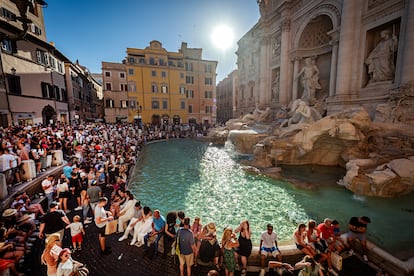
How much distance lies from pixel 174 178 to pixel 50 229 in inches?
253

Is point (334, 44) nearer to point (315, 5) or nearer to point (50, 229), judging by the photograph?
point (315, 5)

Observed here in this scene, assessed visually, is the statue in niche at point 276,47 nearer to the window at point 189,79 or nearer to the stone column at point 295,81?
the stone column at point 295,81

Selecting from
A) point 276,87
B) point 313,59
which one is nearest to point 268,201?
point 313,59

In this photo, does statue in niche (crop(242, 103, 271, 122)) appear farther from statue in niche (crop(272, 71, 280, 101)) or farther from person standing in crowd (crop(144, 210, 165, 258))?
person standing in crowd (crop(144, 210, 165, 258))

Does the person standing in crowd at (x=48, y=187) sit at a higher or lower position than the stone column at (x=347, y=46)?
lower

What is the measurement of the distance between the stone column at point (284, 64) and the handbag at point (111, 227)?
1869 cm

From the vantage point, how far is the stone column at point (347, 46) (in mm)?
12047

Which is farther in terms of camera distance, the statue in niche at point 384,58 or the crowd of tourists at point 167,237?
the statue in niche at point 384,58

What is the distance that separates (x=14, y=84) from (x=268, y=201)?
21.0 metres

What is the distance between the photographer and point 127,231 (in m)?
4.49

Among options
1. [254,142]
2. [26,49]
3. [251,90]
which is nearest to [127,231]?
[254,142]

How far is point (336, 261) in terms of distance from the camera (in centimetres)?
345

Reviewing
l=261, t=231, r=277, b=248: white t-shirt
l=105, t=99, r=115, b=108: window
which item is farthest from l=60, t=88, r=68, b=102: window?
l=261, t=231, r=277, b=248: white t-shirt

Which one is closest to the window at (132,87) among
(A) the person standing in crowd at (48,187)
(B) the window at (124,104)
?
(B) the window at (124,104)
